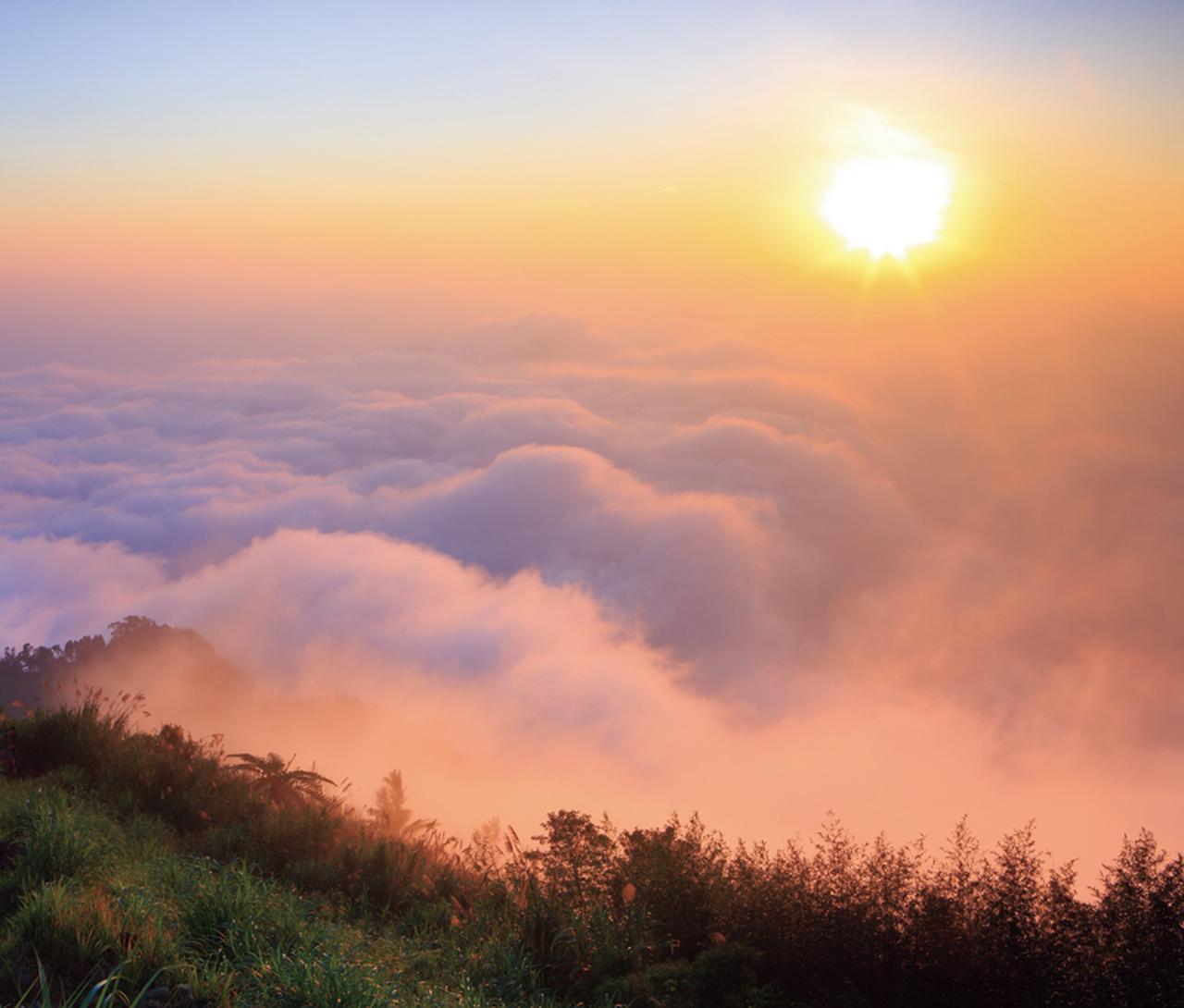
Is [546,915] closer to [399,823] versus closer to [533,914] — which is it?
[533,914]

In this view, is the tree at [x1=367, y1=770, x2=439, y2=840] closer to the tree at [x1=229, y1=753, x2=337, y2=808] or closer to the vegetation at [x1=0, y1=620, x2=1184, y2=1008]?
the vegetation at [x1=0, y1=620, x2=1184, y2=1008]

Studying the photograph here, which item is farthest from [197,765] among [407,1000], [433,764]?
[433,764]

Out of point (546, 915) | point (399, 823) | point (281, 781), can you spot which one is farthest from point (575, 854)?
point (281, 781)

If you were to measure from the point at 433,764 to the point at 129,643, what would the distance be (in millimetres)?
36766

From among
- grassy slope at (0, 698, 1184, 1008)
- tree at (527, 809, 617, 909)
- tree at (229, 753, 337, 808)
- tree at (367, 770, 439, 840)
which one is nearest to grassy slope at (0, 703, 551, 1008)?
grassy slope at (0, 698, 1184, 1008)

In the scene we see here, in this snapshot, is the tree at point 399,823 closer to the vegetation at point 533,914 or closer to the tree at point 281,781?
the vegetation at point 533,914

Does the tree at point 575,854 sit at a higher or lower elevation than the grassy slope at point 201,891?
higher

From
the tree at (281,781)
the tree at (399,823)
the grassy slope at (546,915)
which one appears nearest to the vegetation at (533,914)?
the grassy slope at (546,915)

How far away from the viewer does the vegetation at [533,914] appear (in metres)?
5.25

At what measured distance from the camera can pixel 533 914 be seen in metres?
6.80

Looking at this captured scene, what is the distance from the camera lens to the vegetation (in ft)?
17.2

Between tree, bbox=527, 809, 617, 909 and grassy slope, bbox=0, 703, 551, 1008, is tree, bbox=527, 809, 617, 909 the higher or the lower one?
the higher one

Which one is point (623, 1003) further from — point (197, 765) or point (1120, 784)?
point (1120, 784)

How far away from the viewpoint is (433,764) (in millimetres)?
110625
